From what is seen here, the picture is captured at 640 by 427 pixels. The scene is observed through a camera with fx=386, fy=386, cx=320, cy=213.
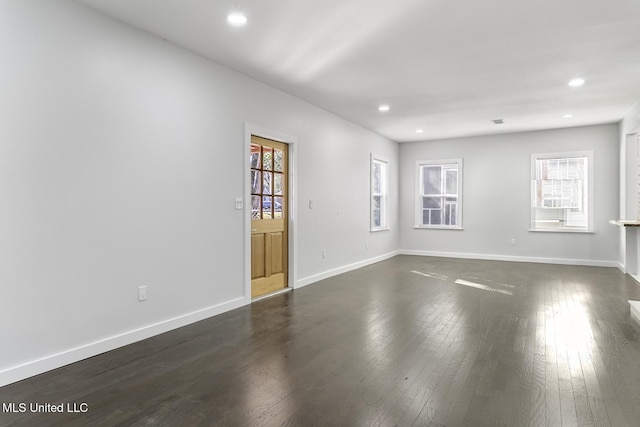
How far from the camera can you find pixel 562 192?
7504 mm

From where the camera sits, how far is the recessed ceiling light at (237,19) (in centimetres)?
301

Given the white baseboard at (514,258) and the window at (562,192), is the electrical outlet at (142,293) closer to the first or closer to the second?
the white baseboard at (514,258)

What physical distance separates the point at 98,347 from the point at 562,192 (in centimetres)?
799

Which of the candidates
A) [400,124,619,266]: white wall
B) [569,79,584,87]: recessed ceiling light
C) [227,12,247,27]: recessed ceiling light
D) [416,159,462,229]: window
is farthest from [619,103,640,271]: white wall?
[227,12,247,27]: recessed ceiling light

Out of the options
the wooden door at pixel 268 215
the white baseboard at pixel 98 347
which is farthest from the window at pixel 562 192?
the white baseboard at pixel 98 347

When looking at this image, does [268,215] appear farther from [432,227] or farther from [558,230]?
[558,230]

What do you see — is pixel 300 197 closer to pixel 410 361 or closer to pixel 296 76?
pixel 296 76

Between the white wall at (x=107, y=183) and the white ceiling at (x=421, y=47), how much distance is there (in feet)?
1.21

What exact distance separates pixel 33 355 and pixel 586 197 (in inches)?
332

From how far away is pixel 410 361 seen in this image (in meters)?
2.79

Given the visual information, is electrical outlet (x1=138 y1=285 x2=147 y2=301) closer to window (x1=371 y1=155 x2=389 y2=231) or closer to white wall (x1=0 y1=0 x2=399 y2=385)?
white wall (x1=0 y1=0 x2=399 y2=385)

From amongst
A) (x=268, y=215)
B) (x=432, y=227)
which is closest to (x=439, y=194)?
(x=432, y=227)

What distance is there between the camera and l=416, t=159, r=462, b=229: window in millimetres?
8445

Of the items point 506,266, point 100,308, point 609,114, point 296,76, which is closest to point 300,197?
point 296,76
